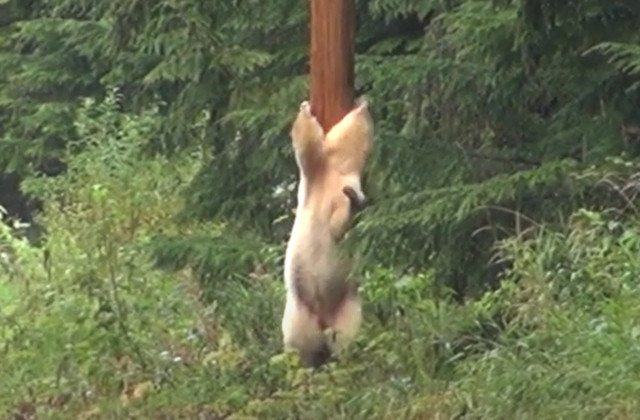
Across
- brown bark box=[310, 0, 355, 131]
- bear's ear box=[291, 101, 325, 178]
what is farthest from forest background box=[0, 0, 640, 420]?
brown bark box=[310, 0, 355, 131]

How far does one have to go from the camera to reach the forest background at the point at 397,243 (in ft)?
24.3

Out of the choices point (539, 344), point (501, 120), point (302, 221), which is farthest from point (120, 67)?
point (539, 344)

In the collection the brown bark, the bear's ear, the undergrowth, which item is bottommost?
the undergrowth

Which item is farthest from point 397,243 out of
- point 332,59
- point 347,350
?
point 332,59

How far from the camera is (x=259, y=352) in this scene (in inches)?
348

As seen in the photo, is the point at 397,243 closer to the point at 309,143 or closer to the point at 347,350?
the point at 347,350

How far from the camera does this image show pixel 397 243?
29.1 feet

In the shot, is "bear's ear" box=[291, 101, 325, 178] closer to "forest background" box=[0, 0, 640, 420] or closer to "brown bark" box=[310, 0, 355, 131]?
"brown bark" box=[310, 0, 355, 131]

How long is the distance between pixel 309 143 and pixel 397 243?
1257mm

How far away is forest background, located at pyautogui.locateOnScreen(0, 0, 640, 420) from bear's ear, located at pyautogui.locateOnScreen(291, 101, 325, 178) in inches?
22.4

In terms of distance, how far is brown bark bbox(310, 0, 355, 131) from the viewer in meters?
7.80

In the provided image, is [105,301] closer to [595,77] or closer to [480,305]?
[480,305]

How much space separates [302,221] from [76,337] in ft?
A: 6.50

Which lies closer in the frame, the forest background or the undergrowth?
the undergrowth
